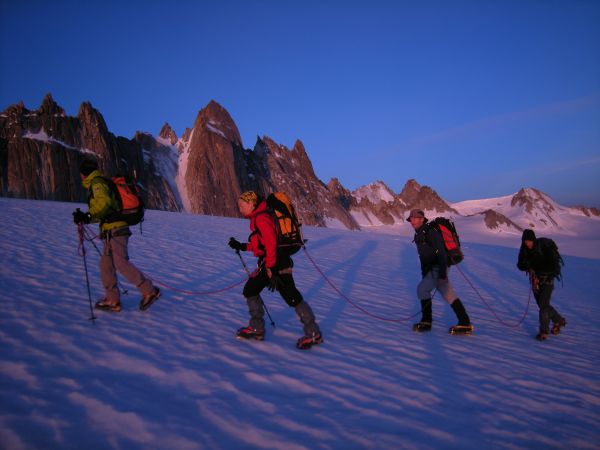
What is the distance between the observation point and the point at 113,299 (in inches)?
232

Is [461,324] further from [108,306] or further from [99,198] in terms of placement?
[99,198]

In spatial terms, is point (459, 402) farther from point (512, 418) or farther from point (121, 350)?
point (121, 350)

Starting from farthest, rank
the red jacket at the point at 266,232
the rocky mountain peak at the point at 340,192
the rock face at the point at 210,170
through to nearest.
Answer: the rocky mountain peak at the point at 340,192 → the rock face at the point at 210,170 → the red jacket at the point at 266,232

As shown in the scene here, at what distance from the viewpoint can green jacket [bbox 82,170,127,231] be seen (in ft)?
17.5

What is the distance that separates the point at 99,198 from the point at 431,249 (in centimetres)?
550

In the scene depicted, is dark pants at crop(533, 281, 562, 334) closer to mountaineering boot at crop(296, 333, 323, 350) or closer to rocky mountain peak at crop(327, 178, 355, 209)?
mountaineering boot at crop(296, 333, 323, 350)

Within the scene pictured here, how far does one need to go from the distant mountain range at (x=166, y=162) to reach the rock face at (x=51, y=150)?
150 millimetres

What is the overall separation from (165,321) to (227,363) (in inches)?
74.4

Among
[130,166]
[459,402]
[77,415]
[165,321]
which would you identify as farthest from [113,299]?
[130,166]

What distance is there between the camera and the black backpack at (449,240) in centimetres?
636

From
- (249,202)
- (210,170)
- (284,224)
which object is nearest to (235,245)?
(249,202)

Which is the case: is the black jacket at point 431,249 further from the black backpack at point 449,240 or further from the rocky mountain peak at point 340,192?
the rocky mountain peak at point 340,192

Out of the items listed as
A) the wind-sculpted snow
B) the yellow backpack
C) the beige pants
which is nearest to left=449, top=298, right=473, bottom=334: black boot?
the wind-sculpted snow

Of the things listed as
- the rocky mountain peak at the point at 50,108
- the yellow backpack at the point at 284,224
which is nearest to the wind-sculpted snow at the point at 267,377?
the yellow backpack at the point at 284,224
